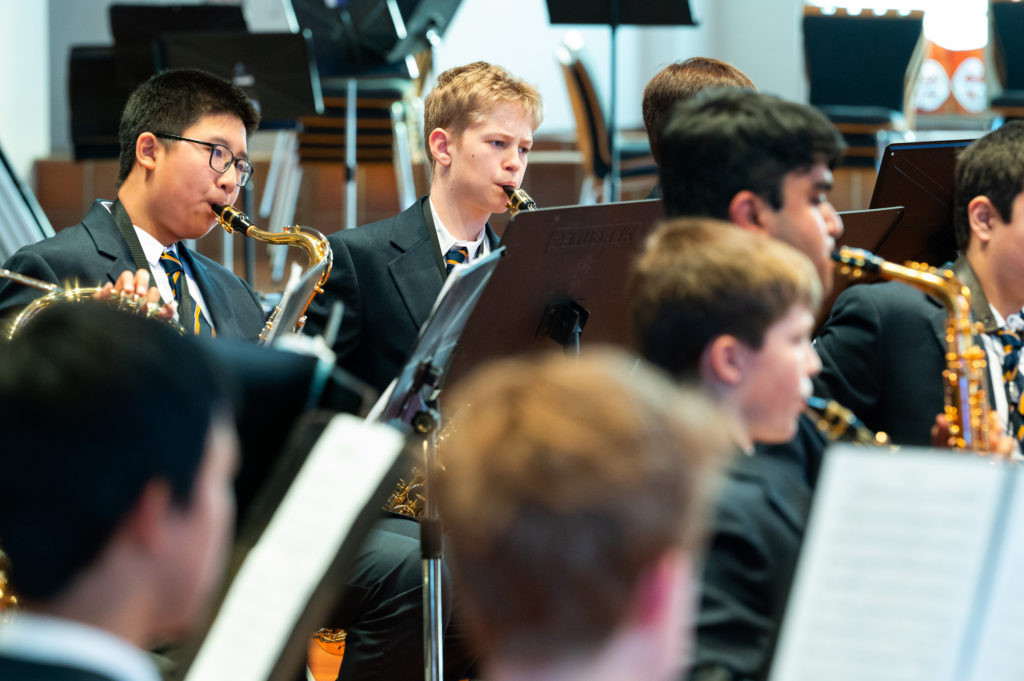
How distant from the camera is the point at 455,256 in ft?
10.1

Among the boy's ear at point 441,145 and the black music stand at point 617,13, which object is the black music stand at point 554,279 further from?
the black music stand at point 617,13

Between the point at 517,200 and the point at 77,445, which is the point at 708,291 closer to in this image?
the point at 77,445

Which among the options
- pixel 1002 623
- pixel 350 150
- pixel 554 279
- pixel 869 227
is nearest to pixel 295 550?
pixel 1002 623

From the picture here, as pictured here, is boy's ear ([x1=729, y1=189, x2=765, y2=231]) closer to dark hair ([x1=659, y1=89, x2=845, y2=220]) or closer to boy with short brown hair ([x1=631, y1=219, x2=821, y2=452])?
dark hair ([x1=659, y1=89, x2=845, y2=220])

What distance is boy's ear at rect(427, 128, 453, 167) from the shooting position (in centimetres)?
312

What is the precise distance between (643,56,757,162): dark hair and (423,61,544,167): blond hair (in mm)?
277

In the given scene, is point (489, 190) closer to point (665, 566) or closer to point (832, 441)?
point (832, 441)

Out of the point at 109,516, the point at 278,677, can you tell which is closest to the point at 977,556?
the point at 278,677

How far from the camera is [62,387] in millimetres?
1081

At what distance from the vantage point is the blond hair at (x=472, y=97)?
3.09 m

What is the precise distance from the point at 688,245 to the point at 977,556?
0.58 m

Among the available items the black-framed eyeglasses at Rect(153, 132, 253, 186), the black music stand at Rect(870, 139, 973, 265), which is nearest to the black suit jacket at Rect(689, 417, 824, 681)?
the black music stand at Rect(870, 139, 973, 265)

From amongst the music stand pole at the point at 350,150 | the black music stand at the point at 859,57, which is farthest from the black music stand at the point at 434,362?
the black music stand at the point at 859,57

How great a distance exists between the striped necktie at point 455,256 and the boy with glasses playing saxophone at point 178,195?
0.51m
